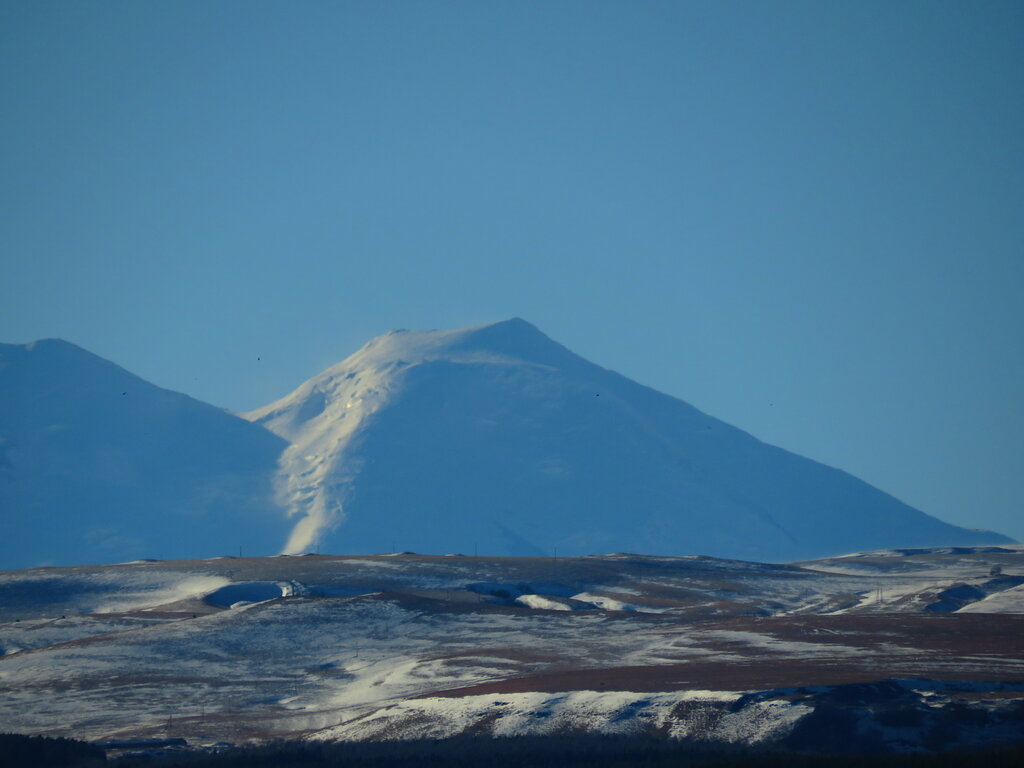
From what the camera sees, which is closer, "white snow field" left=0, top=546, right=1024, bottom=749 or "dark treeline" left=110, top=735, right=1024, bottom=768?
"dark treeline" left=110, top=735, right=1024, bottom=768

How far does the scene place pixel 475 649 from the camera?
76.4 m

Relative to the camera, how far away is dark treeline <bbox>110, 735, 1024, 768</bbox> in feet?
139

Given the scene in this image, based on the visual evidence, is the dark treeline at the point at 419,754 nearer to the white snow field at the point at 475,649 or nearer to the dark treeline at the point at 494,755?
the dark treeline at the point at 494,755

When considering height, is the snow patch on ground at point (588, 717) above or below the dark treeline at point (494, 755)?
above

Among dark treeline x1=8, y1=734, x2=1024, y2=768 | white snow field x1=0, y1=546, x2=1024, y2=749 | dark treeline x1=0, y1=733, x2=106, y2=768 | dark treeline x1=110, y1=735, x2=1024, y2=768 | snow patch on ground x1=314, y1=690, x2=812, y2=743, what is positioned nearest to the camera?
dark treeline x1=110, y1=735, x2=1024, y2=768

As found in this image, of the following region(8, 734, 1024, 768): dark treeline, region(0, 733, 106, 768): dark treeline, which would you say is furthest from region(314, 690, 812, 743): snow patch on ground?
region(0, 733, 106, 768): dark treeline

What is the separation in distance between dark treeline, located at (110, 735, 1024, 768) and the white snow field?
1.93 m

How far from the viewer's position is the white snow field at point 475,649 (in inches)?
2023

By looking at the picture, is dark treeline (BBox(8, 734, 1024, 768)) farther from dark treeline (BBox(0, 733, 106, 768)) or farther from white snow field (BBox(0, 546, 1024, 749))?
white snow field (BBox(0, 546, 1024, 749))

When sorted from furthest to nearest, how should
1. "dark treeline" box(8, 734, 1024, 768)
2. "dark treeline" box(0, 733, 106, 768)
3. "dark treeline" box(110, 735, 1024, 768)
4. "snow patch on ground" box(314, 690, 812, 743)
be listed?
"snow patch on ground" box(314, 690, 812, 743)
"dark treeline" box(0, 733, 106, 768)
"dark treeline" box(8, 734, 1024, 768)
"dark treeline" box(110, 735, 1024, 768)

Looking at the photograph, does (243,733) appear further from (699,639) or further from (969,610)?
(969,610)

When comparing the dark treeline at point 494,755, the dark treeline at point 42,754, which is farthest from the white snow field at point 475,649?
the dark treeline at point 42,754

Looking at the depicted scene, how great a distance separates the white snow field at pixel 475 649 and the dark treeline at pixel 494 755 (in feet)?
6.35

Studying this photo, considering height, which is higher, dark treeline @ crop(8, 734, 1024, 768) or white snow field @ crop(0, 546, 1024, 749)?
white snow field @ crop(0, 546, 1024, 749)
